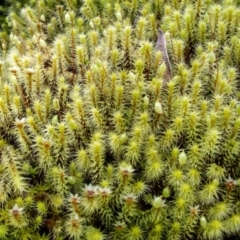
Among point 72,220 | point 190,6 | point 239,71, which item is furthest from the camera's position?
point 190,6

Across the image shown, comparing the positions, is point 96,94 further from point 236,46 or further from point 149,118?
point 236,46

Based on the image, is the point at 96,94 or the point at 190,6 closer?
the point at 96,94

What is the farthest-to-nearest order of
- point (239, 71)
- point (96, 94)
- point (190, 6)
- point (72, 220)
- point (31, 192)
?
point (190, 6) → point (239, 71) → point (96, 94) → point (31, 192) → point (72, 220)

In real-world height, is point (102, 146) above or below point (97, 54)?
below

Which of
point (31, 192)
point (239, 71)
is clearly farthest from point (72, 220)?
point (239, 71)

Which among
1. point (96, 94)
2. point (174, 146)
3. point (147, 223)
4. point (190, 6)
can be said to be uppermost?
point (190, 6)

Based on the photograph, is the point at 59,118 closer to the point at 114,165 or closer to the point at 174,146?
the point at 114,165
